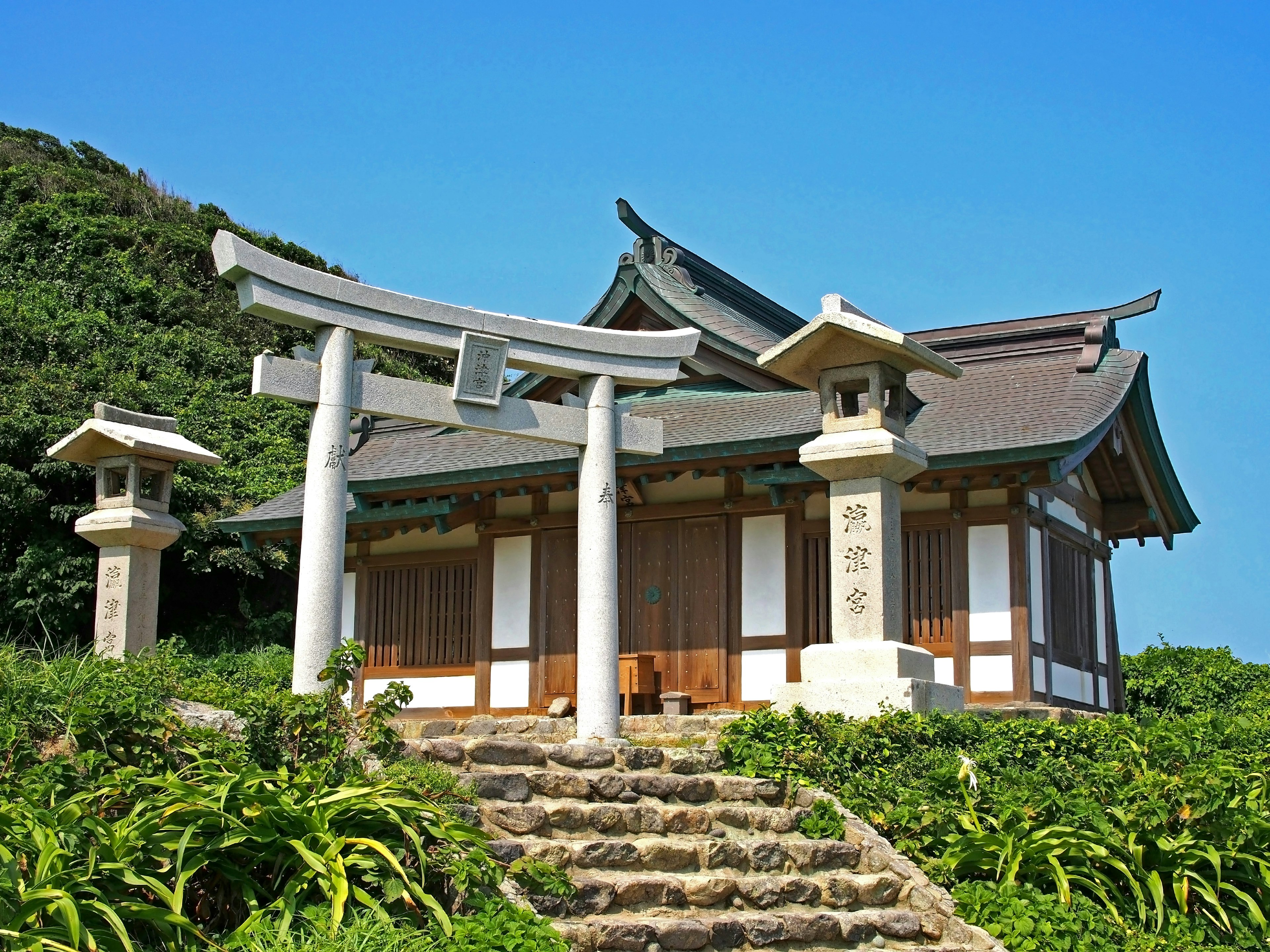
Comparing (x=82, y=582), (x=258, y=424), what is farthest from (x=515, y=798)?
(x=258, y=424)

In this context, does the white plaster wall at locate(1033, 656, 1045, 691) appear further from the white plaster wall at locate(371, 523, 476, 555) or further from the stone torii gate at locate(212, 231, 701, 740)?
the white plaster wall at locate(371, 523, 476, 555)

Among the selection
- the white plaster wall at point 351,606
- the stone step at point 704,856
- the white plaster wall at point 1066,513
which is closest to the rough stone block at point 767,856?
the stone step at point 704,856

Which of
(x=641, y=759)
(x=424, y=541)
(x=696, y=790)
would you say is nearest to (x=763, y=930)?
(x=696, y=790)

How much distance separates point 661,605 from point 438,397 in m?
5.75

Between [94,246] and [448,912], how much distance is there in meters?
30.7

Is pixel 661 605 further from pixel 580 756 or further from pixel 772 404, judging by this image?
pixel 580 756

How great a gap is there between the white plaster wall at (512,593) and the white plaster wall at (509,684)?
0.09 m

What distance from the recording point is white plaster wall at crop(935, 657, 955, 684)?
14312 mm

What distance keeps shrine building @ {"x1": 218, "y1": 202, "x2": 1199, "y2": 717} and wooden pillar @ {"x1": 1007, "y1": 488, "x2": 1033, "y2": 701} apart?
0.03 metres

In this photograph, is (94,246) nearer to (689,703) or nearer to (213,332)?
(213,332)

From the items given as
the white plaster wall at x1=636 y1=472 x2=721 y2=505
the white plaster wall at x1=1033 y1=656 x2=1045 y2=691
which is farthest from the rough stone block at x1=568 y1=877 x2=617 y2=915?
the white plaster wall at x1=636 y1=472 x2=721 y2=505

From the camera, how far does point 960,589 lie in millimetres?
14328

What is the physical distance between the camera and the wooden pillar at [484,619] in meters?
16.6

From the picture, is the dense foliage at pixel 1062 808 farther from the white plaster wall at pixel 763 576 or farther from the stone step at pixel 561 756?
the white plaster wall at pixel 763 576
